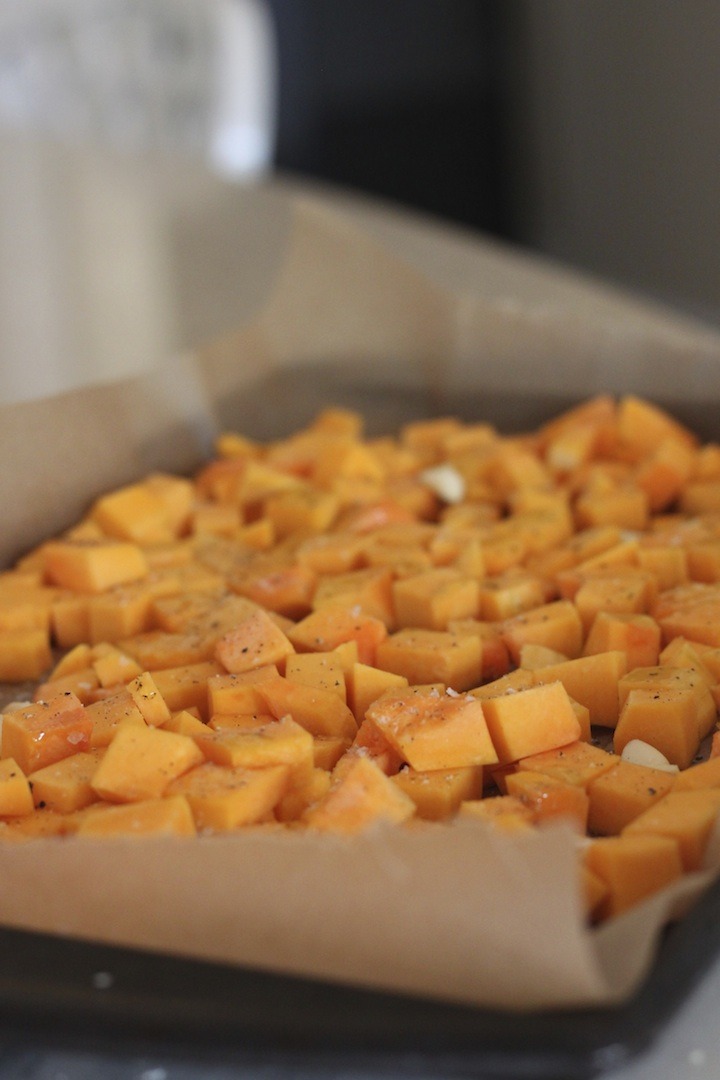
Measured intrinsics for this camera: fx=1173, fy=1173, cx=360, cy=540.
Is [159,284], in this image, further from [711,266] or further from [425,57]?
[425,57]

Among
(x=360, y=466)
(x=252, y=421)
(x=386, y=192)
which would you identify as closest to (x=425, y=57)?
(x=386, y=192)

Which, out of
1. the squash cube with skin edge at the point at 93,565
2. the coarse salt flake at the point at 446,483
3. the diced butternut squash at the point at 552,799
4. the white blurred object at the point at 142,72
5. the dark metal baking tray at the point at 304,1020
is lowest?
the coarse salt flake at the point at 446,483

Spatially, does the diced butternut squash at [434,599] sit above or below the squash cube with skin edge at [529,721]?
below

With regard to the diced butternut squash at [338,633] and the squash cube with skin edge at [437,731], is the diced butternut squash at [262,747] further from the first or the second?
the diced butternut squash at [338,633]

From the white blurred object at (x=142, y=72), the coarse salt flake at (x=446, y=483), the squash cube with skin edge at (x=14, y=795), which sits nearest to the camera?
the squash cube with skin edge at (x=14, y=795)

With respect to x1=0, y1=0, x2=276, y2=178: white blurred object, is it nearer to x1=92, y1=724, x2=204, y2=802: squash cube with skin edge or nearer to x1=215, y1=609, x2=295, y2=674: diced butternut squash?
x1=215, y1=609, x2=295, y2=674: diced butternut squash

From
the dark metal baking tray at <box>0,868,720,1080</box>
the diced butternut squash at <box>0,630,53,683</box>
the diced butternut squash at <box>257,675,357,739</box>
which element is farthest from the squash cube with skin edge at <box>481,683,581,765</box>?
the diced butternut squash at <box>0,630,53,683</box>

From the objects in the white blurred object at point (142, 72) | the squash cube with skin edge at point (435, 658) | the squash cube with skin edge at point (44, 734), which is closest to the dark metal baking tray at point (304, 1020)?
the squash cube with skin edge at point (44, 734)
